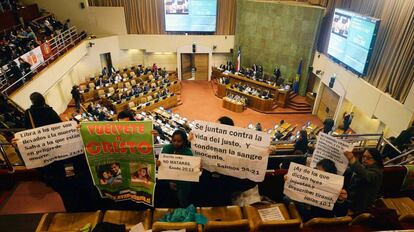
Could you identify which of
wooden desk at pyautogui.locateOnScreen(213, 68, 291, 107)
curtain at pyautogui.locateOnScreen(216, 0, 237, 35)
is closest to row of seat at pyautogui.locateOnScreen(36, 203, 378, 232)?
wooden desk at pyautogui.locateOnScreen(213, 68, 291, 107)

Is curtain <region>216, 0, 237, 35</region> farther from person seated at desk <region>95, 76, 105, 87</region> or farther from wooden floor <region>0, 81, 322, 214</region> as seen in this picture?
person seated at desk <region>95, 76, 105, 87</region>

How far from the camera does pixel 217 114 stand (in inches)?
583

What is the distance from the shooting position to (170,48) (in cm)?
1855

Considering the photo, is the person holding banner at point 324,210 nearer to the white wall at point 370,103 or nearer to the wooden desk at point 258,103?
the white wall at point 370,103

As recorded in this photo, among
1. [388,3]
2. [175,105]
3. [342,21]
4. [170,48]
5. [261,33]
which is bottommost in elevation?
[175,105]

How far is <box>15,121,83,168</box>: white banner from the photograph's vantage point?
3588mm

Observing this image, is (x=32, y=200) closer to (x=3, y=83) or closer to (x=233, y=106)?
(x=3, y=83)

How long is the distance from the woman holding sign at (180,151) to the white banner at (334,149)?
1.90 m

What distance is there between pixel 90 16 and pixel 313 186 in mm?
17745

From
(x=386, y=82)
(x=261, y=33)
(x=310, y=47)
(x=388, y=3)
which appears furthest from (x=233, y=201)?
(x=261, y=33)

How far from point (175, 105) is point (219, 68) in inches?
206

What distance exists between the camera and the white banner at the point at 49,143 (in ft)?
11.8

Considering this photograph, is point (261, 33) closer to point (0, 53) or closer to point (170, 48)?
point (170, 48)

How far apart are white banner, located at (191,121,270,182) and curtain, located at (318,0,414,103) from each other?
8.96m
